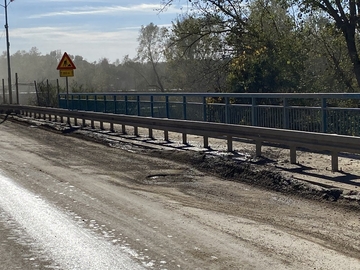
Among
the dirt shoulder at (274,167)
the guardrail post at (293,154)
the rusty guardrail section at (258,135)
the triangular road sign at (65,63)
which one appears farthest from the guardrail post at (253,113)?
the triangular road sign at (65,63)

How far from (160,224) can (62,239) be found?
4.16ft

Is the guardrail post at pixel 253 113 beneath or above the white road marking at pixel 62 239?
above

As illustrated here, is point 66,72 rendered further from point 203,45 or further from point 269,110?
point 269,110

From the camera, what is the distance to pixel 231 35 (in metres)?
26.7

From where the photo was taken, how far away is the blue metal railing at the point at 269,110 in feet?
38.0

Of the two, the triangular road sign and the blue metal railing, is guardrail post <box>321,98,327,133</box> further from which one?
the triangular road sign

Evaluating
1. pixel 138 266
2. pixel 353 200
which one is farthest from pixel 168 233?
pixel 353 200

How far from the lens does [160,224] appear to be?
25.1 feet

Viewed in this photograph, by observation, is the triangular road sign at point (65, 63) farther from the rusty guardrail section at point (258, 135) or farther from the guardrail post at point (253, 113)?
the guardrail post at point (253, 113)

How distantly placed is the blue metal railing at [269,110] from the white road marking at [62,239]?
5.52 metres

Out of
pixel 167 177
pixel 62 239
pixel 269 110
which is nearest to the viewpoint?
pixel 62 239

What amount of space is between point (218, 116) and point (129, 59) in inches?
3186

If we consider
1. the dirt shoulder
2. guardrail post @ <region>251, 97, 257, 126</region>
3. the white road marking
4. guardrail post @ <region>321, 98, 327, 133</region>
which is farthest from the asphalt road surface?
guardrail post @ <region>251, 97, 257, 126</region>

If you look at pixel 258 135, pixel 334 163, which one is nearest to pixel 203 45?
pixel 258 135
